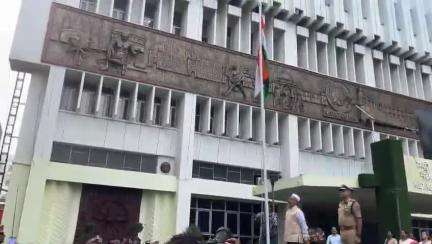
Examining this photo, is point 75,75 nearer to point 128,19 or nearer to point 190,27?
point 128,19

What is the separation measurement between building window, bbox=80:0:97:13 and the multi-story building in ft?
0.20

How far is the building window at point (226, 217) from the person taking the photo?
21031 mm

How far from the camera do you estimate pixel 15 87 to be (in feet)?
79.4

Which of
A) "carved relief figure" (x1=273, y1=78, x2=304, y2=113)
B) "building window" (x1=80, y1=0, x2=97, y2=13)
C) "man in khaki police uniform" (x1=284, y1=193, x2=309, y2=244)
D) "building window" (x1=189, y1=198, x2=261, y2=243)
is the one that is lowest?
"man in khaki police uniform" (x1=284, y1=193, x2=309, y2=244)

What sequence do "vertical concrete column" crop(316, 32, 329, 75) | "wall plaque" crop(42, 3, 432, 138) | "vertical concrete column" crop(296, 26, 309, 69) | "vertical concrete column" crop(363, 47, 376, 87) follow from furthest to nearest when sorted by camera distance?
"vertical concrete column" crop(363, 47, 376, 87), "vertical concrete column" crop(316, 32, 329, 75), "vertical concrete column" crop(296, 26, 309, 69), "wall plaque" crop(42, 3, 432, 138)

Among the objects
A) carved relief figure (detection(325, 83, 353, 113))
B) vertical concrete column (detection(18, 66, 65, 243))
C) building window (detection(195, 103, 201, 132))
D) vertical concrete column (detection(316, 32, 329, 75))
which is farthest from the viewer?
vertical concrete column (detection(316, 32, 329, 75))

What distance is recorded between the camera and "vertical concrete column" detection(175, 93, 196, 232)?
1959 centimetres

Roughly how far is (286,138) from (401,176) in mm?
9468

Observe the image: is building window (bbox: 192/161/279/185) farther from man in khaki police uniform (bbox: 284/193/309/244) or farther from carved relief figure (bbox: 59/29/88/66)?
man in khaki police uniform (bbox: 284/193/309/244)

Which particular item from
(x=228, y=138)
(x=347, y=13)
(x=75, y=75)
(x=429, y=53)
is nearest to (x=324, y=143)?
(x=228, y=138)

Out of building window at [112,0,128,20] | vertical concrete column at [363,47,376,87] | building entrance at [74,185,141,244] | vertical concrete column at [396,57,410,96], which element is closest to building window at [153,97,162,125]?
building entrance at [74,185,141,244]

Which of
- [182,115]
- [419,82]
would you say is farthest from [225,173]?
[419,82]

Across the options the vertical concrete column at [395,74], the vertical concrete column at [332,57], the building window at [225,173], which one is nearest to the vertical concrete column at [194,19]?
the building window at [225,173]

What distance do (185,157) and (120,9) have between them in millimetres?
9456
